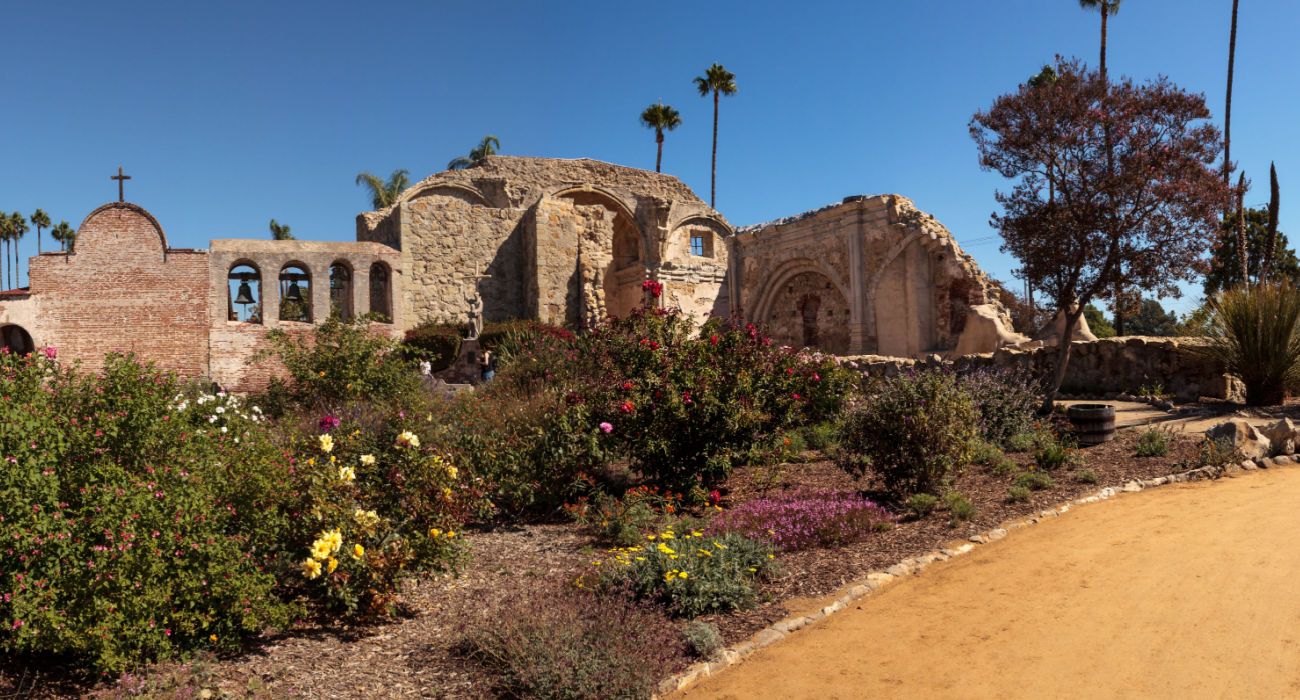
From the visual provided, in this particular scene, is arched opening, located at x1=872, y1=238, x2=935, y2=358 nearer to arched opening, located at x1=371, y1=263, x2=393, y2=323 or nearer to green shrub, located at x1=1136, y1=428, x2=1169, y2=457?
green shrub, located at x1=1136, y1=428, x2=1169, y2=457

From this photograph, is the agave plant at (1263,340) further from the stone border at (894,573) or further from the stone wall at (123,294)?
the stone wall at (123,294)

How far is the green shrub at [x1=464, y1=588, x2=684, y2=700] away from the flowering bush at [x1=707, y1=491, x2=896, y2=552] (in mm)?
1649

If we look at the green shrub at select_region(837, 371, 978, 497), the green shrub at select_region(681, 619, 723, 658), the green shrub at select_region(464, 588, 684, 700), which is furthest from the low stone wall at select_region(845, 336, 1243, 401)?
the green shrub at select_region(464, 588, 684, 700)

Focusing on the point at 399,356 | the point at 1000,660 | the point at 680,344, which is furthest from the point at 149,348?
the point at 1000,660

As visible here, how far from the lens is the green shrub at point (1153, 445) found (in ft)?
28.2

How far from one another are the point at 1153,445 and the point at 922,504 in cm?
403

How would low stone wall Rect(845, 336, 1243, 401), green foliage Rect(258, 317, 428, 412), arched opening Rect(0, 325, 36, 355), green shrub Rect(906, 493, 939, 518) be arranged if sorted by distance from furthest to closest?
arched opening Rect(0, 325, 36, 355) → low stone wall Rect(845, 336, 1243, 401) → green foliage Rect(258, 317, 428, 412) → green shrub Rect(906, 493, 939, 518)

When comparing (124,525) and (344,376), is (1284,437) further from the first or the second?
(344,376)

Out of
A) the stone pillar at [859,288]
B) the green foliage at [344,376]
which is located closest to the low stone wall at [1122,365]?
the stone pillar at [859,288]

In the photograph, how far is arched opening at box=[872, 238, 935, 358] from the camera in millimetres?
18062

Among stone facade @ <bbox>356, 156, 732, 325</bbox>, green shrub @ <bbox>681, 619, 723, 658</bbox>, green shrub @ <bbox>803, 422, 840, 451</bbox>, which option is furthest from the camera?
stone facade @ <bbox>356, 156, 732, 325</bbox>

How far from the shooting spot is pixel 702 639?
4.05 metres

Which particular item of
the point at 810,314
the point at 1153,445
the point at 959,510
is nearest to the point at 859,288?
the point at 810,314

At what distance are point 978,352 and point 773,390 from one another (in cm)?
1057
